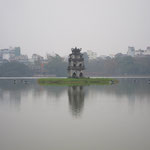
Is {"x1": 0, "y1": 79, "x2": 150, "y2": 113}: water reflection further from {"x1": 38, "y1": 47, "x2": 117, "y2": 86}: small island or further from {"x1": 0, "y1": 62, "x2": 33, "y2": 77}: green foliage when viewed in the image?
{"x1": 0, "y1": 62, "x2": 33, "y2": 77}: green foliage

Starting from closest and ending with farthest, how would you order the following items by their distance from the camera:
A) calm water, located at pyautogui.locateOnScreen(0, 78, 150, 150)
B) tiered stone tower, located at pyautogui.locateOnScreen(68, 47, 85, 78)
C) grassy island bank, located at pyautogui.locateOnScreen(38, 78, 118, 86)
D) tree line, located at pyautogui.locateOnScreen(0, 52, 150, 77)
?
calm water, located at pyautogui.locateOnScreen(0, 78, 150, 150) → grassy island bank, located at pyautogui.locateOnScreen(38, 78, 118, 86) → tiered stone tower, located at pyautogui.locateOnScreen(68, 47, 85, 78) → tree line, located at pyautogui.locateOnScreen(0, 52, 150, 77)

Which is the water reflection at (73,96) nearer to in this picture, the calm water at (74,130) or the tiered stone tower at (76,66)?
the calm water at (74,130)

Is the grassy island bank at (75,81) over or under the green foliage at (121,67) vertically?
under

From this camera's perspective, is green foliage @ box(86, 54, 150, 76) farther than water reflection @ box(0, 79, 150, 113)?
Yes

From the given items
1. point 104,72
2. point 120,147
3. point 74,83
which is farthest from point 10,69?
point 120,147

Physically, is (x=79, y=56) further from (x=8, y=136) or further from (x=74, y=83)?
(x=8, y=136)

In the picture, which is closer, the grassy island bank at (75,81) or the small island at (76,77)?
the grassy island bank at (75,81)

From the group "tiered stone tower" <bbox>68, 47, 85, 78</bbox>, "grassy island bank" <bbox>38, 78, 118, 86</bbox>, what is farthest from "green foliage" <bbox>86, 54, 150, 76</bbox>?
"tiered stone tower" <bbox>68, 47, 85, 78</bbox>

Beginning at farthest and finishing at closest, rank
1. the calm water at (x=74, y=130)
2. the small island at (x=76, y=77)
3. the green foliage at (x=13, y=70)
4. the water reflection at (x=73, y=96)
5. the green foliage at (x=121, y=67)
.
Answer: the green foliage at (x=121, y=67)
the green foliage at (x=13, y=70)
the small island at (x=76, y=77)
the water reflection at (x=73, y=96)
the calm water at (x=74, y=130)

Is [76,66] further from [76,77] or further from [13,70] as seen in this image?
[13,70]

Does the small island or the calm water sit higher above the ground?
the small island

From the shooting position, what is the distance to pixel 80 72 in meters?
69.9

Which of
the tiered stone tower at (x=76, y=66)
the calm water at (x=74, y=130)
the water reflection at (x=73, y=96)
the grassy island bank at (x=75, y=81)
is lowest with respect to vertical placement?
the calm water at (x=74, y=130)

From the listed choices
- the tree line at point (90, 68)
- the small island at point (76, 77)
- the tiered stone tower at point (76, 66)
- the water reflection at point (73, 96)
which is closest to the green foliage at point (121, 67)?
the tree line at point (90, 68)
